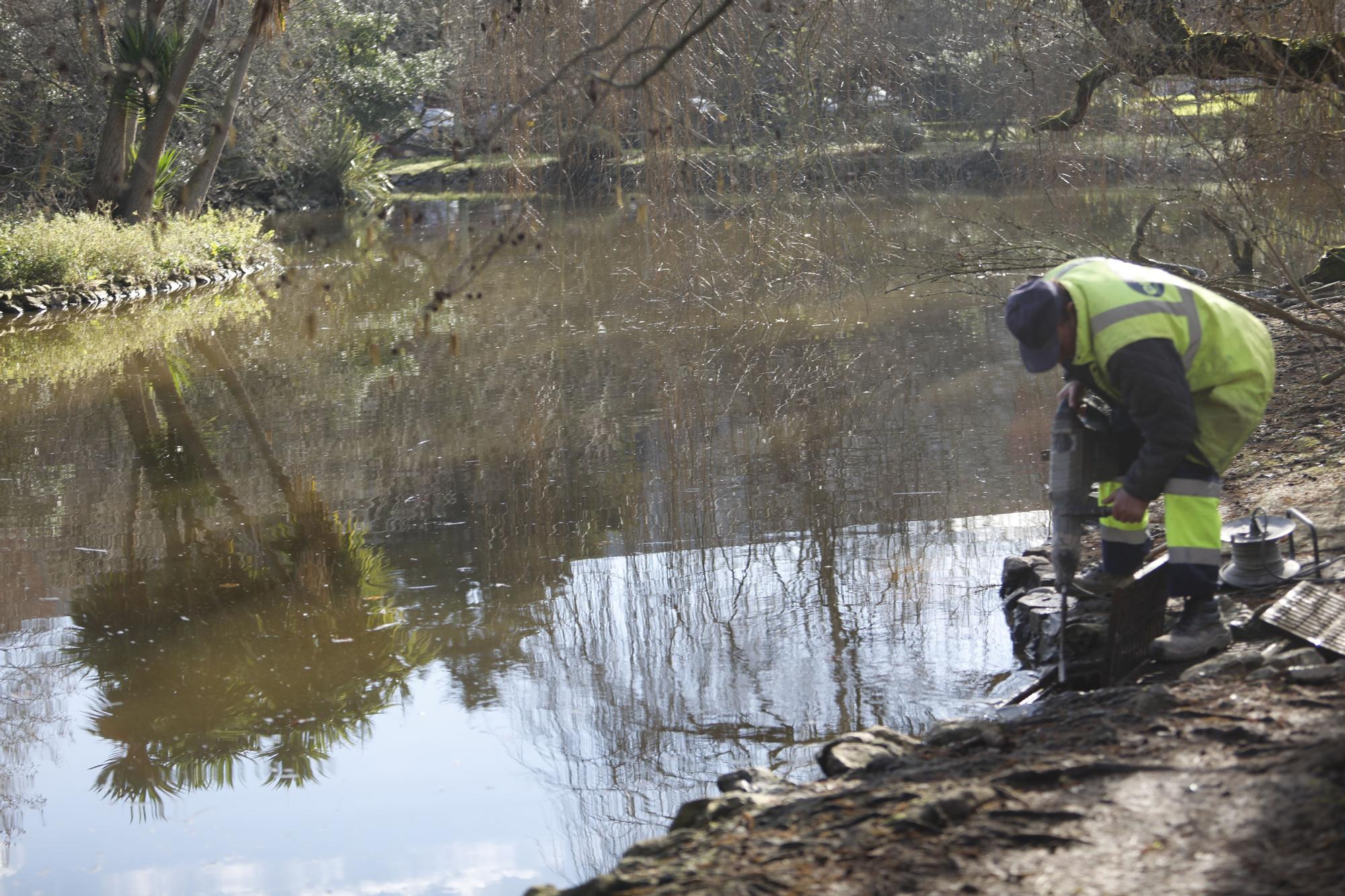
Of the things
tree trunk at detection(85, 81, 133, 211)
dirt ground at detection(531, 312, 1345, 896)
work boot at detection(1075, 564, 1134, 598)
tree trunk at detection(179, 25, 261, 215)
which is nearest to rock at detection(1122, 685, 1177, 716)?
dirt ground at detection(531, 312, 1345, 896)

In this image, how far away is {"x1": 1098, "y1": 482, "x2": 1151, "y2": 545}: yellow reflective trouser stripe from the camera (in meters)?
4.61

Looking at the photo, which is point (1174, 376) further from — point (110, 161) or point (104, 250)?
point (110, 161)

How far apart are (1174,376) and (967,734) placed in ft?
4.25

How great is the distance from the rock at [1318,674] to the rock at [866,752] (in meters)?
1.10

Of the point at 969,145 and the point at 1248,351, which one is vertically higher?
the point at 969,145

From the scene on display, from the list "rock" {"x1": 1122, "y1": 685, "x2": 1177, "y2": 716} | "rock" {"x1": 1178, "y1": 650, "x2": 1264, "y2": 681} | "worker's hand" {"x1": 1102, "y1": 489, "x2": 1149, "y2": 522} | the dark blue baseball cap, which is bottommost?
"rock" {"x1": 1122, "y1": 685, "x2": 1177, "y2": 716}

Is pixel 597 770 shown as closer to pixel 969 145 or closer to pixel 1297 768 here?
pixel 1297 768

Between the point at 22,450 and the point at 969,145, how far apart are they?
14712mm

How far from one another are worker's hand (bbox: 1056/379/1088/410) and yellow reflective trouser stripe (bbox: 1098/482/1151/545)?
1.12 feet

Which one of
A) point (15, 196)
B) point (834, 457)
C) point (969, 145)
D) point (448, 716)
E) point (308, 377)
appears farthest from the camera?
point (15, 196)

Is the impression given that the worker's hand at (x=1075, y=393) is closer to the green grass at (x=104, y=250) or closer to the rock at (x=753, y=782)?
the rock at (x=753, y=782)

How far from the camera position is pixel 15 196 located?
71.1ft

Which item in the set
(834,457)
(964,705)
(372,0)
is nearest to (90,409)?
(834,457)

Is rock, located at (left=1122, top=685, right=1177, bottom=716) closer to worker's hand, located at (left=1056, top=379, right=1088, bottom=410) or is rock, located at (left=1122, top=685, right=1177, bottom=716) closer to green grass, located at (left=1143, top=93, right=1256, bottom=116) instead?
worker's hand, located at (left=1056, top=379, right=1088, bottom=410)
